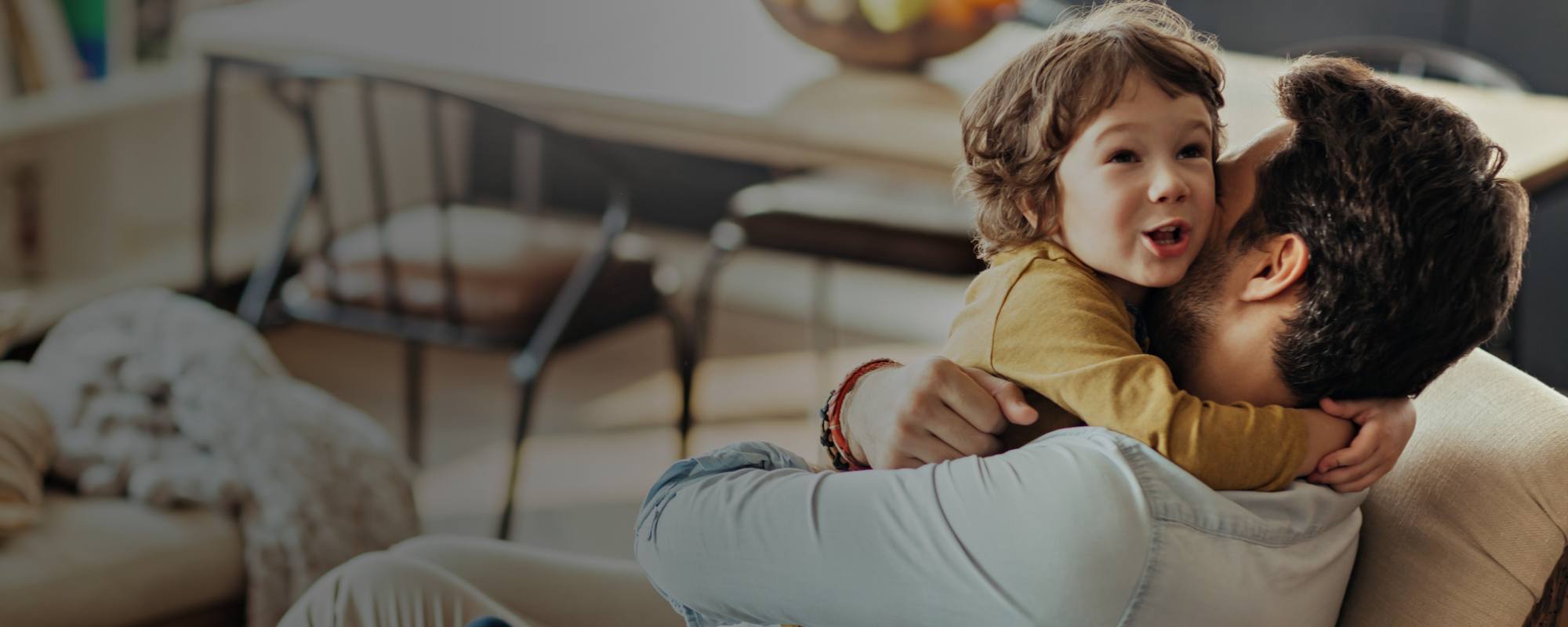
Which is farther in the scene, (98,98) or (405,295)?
(98,98)

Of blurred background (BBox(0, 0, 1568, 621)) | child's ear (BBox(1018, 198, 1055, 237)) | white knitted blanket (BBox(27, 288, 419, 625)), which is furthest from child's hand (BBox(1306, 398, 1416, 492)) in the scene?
white knitted blanket (BBox(27, 288, 419, 625))

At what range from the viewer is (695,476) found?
2.94 feet

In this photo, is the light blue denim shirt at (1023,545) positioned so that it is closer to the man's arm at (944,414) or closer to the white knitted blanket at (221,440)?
the man's arm at (944,414)

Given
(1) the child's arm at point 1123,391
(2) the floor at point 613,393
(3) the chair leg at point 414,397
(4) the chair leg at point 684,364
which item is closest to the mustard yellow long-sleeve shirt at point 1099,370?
(1) the child's arm at point 1123,391

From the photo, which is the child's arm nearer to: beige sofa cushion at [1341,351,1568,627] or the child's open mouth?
the child's open mouth

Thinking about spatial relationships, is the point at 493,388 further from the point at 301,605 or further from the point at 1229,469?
the point at 1229,469

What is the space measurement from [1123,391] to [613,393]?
8.26 feet

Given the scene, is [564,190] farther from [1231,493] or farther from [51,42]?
[1231,493]

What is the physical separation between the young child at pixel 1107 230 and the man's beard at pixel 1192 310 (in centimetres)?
1

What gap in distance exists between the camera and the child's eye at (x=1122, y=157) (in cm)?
89

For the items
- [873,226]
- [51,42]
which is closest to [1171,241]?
[873,226]

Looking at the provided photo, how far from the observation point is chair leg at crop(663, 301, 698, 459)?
258 cm

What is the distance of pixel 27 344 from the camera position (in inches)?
125

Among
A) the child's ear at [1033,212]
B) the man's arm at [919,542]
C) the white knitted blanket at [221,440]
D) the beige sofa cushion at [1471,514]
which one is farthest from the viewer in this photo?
the white knitted blanket at [221,440]
